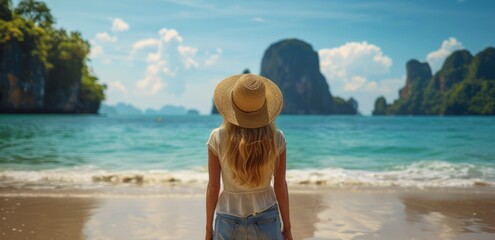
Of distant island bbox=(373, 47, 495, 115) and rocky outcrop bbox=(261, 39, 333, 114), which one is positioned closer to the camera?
distant island bbox=(373, 47, 495, 115)

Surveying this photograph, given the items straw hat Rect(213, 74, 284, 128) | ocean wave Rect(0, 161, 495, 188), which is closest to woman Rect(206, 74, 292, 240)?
straw hat Rect(213, 74, 284, 128)

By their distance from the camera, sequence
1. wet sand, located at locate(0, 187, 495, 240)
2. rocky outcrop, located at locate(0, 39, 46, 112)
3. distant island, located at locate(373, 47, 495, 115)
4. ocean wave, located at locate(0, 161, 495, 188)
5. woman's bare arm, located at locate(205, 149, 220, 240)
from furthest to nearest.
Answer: distant island, located at locate(373, 47, 495, 115) < rocky outcrop, located at locate(0, 39, 46, 112) < ocean wave, located at locate(0, 161, 495, 188) < wet sand, located at locate(0, 187, 495, 240) < woman's bare arm, located at locate(205, 149, 220, 240)

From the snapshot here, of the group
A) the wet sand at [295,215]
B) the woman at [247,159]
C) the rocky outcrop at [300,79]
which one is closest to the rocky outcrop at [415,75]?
the rocky outcrop at [300,79]

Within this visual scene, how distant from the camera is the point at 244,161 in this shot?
7.02 ft

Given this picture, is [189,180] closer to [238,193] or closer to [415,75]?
[238,193]

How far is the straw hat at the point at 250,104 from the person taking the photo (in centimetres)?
214

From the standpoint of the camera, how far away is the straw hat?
2141mm

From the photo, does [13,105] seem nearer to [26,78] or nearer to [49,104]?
[26,78]

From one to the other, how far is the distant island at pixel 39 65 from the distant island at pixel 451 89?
99.4 m

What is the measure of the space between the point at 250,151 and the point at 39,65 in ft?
227

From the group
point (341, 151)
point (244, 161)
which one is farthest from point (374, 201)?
point (341, 151)

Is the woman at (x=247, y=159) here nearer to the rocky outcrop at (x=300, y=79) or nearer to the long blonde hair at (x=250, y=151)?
the long blonde hair at (x=250, y=151)

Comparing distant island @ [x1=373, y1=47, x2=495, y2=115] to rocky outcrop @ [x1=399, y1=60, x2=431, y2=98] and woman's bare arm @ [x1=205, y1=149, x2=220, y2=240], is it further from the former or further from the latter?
woman's bare arm @ [x1=205, y1=149, x2=220, y2=240]

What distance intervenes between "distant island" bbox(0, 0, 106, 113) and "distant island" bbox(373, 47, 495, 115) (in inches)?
3913
